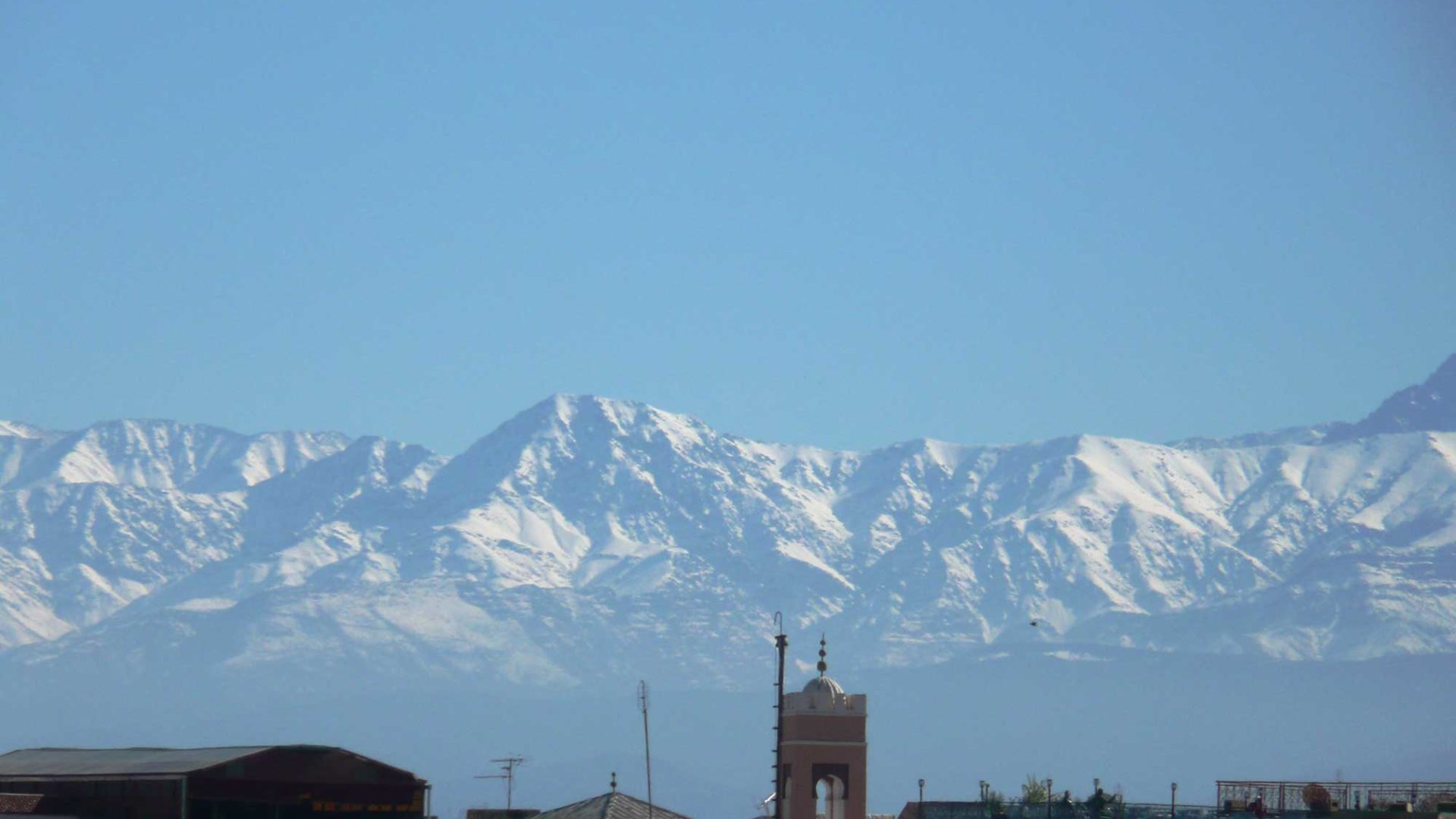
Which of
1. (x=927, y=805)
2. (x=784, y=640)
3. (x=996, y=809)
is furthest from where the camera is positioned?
(x=927, y=805)

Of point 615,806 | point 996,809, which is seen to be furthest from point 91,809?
point 996,809

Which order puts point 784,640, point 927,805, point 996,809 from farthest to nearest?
1. point 927,805
2. point 996,809
3. point 784,640

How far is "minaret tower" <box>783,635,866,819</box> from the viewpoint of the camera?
3575 inches

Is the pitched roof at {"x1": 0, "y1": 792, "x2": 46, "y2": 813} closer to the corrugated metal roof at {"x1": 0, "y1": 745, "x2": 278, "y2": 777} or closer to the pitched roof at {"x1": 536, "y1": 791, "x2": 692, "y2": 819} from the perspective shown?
the corrugated metal roof at {"x1": 0, "y1": 745, "x2": 278, "y2": 777}

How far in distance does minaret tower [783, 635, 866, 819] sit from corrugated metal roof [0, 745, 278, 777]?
17328 millimetres

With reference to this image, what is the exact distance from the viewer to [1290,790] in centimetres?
9050

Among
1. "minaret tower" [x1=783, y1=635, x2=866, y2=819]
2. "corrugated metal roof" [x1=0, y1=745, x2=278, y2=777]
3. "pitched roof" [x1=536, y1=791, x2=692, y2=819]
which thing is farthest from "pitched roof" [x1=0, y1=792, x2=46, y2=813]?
"minaret tower" [x1=783, y1=635, x2=866, y2=819]

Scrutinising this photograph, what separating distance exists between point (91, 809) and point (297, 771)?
694cm

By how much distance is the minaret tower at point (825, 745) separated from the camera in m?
90.8

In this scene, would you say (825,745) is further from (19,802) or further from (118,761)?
(19,802)

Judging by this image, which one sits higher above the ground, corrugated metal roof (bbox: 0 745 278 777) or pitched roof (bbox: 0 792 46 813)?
corrugated metal roof (bbox: 0 745 278 777)

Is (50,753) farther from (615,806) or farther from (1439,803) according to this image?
(1439,803)

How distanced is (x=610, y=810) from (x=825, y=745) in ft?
39.3

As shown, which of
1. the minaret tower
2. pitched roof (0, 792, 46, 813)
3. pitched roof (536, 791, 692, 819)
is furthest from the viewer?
pitched roof (536, 791, 692, 819)
